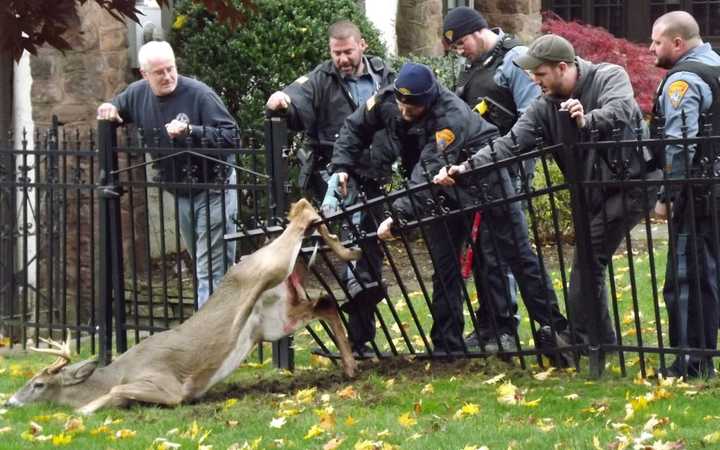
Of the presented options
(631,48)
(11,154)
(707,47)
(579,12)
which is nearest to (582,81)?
(707,47)

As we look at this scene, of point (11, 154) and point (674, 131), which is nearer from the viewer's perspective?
point (674, 131)

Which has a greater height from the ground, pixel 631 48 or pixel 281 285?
pixel 631 48

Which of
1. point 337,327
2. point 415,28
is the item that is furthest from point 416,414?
point 415,28

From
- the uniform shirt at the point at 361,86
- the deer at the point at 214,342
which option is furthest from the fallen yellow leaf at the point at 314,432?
the uniform shirt at the point at 361,86

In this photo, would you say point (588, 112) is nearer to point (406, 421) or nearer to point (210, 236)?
point (406, 421)

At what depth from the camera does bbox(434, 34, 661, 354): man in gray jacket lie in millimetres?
7234

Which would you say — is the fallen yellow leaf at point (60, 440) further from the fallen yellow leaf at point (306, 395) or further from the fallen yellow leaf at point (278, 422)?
the fallen yellow leaf at point (306, 395)

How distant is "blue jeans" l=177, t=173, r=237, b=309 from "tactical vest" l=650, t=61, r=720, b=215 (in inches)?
109

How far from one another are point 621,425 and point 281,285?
2190 millimetres

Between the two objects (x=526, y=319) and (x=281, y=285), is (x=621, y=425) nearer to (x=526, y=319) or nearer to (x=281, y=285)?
(x=281, y=285)

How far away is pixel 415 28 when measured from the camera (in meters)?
15.7

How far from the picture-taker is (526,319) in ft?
33.1

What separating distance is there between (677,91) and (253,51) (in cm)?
570

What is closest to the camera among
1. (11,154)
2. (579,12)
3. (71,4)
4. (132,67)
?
(71,4)
